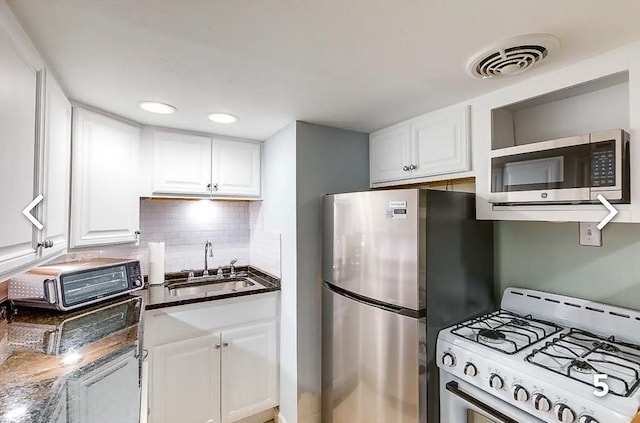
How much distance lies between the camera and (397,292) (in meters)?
1.53

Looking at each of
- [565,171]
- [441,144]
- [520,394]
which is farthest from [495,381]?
[441,144]

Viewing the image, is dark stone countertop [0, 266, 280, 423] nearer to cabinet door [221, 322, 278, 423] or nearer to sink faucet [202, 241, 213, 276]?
cabinet door [221, 322, 278, 423]

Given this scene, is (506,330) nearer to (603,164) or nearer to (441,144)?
(603,164)

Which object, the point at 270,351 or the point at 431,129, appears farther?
the point at 270,351

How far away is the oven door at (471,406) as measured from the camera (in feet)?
3.87

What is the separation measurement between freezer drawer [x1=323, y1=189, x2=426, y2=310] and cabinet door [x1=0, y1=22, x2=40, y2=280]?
140cm

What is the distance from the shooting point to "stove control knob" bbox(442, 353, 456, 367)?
138 cm

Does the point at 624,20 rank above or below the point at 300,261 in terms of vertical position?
above

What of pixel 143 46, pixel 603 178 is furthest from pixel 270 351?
pixel 603 178

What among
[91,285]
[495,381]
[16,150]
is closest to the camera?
[16,150]

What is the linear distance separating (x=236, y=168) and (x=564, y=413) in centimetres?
228

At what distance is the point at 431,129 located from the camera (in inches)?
72.7

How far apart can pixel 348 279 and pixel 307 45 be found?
4.07 feet

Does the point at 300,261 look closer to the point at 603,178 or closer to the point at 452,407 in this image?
the point at 452,407
